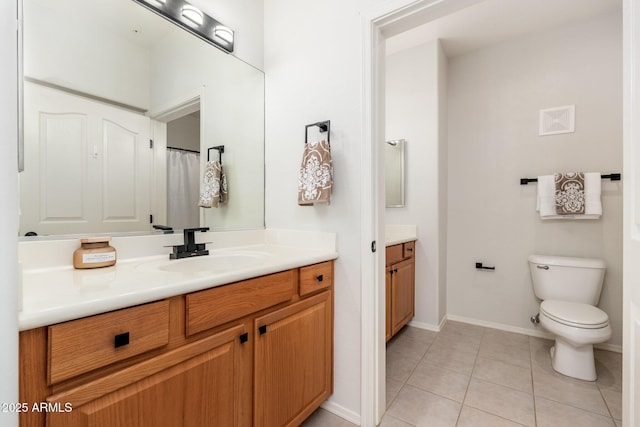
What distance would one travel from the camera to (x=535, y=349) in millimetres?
2135

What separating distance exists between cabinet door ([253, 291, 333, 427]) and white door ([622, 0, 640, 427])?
1.07 metres

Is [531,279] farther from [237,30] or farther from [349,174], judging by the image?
[237,30]

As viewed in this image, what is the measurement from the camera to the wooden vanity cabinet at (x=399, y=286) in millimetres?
2039

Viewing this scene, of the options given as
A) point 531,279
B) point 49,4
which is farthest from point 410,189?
point 49,4

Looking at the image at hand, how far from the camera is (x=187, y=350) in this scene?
2.71 ft

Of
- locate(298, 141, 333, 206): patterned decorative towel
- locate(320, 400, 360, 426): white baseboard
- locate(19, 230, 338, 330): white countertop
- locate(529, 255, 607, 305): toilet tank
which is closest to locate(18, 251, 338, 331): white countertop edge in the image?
locate(19, 230, 338, 330): white countertop

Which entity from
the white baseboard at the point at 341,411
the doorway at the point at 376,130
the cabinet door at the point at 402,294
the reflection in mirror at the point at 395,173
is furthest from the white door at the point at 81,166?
the reflection in mirror at the point at 395,173

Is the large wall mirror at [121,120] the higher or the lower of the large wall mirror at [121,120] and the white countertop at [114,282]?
the higher

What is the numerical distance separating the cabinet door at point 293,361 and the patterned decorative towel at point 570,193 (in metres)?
2.04

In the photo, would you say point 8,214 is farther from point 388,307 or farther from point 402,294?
point 402,294

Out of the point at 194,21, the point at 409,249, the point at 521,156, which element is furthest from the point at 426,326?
the point at 194,21

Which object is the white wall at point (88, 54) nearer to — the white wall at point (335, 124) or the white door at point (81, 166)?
the white door at point (81, 166)

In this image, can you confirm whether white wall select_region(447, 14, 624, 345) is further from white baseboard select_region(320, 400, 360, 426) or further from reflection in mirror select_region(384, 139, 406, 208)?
white baseboard select_region(320, 400, 360, 426)

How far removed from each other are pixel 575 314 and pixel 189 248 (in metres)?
2.34
